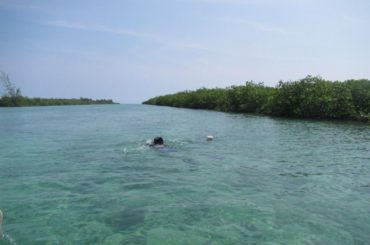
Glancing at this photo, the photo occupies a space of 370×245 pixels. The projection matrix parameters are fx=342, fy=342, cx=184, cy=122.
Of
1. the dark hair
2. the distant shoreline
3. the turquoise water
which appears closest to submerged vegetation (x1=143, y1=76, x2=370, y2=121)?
the turquoise water

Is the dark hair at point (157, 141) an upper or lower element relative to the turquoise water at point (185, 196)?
upper

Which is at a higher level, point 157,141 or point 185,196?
point 157,141

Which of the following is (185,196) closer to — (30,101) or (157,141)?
(157,141)

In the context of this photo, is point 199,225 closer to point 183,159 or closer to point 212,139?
point 183,159

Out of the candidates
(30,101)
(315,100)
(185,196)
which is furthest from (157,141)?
(30,101)

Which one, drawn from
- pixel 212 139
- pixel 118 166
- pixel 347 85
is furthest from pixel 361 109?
pixel 118 166

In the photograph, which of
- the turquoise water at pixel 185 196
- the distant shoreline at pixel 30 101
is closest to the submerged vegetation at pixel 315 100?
the turquoise water at pixel 185 196

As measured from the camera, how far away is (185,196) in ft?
41.2

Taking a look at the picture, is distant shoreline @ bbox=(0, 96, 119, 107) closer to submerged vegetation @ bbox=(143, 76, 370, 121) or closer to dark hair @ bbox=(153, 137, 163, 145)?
submerged vegetation @ bbox=(143, 76, 370, 121)

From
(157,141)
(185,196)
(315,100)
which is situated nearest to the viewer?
(185,196)

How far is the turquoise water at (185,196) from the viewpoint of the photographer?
30.5 feet

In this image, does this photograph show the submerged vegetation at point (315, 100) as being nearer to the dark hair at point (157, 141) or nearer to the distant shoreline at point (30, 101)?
the dark hair at point (157, 141)

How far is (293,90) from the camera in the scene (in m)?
58.7

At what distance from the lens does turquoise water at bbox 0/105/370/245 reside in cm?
930
